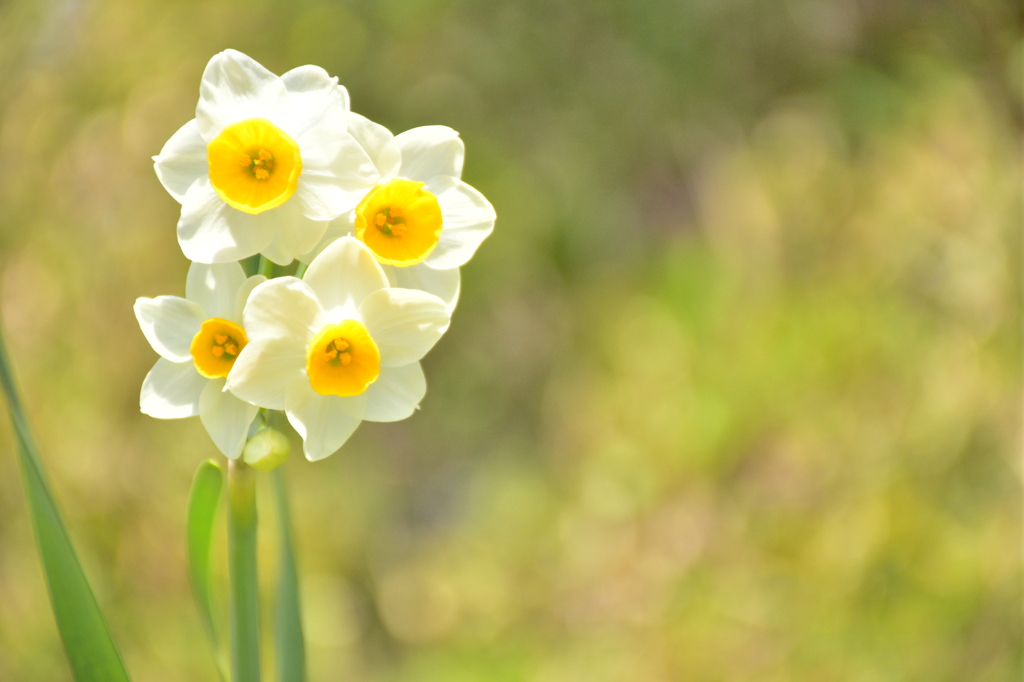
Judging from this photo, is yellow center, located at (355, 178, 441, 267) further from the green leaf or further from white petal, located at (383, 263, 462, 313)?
the green leaf

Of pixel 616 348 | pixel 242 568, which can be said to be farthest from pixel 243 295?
pixel 616 348

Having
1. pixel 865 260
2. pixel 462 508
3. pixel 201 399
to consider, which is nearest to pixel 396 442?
pixel 462 508

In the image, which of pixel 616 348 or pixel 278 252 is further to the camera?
pixel 616 348

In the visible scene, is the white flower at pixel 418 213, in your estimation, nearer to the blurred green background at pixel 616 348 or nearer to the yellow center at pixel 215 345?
the yellow center at pixel 215 345

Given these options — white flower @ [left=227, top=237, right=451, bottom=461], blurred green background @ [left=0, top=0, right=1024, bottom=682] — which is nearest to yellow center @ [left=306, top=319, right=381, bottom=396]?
white flower @ [left=227, top=237, right=451, bottom=461]

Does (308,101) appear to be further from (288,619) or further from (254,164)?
(288,619)

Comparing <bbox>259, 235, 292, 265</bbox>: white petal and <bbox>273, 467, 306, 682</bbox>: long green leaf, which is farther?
<bbox>273, 467, 306, 682</bbox>: long green leaf
